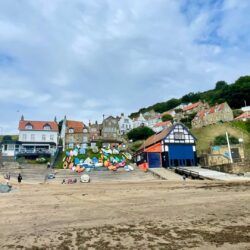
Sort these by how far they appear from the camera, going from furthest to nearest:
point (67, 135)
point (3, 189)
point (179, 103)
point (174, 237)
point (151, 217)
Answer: point (179, 103), point (67, 135), point (3, 189), point (151, 217), point (174, 237)

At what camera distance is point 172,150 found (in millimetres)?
49812

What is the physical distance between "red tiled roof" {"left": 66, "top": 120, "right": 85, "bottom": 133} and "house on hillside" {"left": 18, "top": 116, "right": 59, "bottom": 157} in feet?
18.3

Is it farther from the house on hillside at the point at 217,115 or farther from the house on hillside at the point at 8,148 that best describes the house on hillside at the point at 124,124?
the house on hillside at the point at 8,148

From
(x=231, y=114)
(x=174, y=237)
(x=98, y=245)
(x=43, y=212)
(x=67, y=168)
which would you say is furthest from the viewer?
(x=231, y=114)

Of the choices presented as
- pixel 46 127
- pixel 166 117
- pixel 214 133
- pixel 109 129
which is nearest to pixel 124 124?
pixel 109 129

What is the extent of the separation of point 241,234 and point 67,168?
4034cm

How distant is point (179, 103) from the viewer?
146125 millimetres

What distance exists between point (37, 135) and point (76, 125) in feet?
38.5

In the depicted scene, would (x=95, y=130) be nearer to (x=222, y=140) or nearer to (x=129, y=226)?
(x=222, y=140)

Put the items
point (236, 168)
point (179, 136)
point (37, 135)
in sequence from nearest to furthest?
point (236, 168)
point (179, 136)
point (37, 135)

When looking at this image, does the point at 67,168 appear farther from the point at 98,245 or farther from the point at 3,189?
the point at 98,245

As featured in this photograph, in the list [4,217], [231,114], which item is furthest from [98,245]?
[231,114]

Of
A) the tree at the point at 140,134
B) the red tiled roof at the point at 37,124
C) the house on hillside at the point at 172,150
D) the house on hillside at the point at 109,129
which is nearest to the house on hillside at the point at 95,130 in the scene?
the house on hillside at the point at 109,129

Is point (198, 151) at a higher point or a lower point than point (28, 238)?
higher
